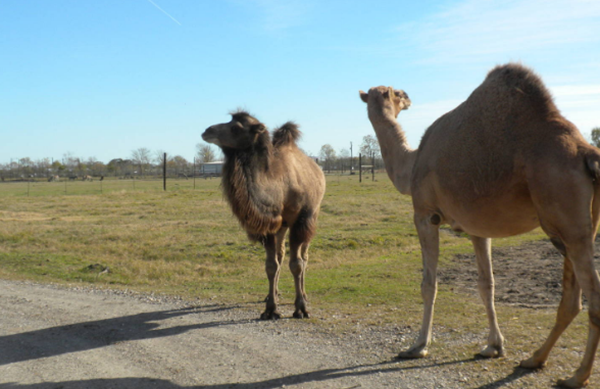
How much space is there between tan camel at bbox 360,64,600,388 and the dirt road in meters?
0.59

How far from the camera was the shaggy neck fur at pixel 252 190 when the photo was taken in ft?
25.0

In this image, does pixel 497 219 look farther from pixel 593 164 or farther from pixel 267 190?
pixel 267 190

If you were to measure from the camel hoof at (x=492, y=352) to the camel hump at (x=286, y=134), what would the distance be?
4841 millimetres

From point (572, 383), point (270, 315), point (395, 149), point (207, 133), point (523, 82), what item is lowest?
point (270, 315)

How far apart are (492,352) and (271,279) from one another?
143 inches

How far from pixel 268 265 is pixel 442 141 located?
386 cm

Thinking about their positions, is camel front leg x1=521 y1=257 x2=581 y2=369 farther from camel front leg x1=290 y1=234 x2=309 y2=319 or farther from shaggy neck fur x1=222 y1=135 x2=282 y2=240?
shaggy neck fur x1=222 y1=135 x2=282 y2=240

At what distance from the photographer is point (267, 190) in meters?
7.94

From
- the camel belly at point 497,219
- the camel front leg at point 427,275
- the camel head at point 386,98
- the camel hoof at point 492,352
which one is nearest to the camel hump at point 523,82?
the camel belly at point 497,219

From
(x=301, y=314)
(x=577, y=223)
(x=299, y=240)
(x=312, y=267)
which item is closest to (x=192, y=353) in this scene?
(x=301, y=314)

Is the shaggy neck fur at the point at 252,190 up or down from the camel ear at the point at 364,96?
down

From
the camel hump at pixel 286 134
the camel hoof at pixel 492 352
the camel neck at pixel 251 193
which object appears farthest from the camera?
the camel hump at pixel 286 134

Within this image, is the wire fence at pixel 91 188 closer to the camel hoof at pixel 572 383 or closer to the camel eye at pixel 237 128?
the camel eye at pixel 237 128

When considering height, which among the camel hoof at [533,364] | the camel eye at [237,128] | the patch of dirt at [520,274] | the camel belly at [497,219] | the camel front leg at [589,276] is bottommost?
the patch of dirt at [520,274]
